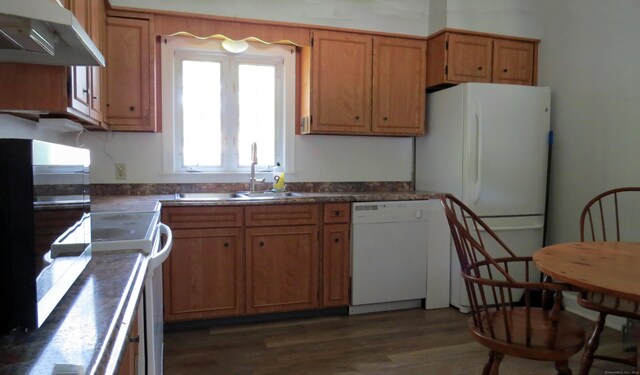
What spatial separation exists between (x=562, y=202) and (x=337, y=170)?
5.96 feet

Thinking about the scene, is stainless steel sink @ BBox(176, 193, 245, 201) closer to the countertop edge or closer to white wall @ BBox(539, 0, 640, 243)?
the countertop edge

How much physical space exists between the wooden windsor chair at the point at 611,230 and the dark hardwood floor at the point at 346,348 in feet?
1.52

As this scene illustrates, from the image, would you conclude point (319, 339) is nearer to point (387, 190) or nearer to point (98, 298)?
point (387, 190)

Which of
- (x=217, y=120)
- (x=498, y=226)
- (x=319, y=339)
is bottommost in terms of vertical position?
(x=319, y=339)

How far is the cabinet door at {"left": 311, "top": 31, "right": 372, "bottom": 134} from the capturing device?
3227 millimetres

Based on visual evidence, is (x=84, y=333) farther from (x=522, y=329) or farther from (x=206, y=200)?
(x=206, y=200)

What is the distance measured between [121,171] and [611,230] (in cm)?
352

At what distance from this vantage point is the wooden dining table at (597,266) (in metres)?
1.29

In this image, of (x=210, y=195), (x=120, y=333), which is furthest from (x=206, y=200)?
(x=120, y=333)

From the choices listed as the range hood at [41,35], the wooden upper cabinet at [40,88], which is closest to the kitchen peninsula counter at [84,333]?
the range hood at [41,35]

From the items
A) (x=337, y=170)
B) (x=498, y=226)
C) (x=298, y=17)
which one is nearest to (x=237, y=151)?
(x=337, y=170)

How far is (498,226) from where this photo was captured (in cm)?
319

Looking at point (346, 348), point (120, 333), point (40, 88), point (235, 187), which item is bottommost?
point (346, 348)

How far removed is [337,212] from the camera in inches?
118
